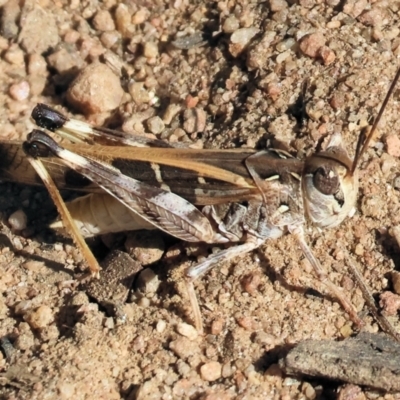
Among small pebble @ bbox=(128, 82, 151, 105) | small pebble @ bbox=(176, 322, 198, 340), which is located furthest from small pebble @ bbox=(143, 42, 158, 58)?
small pebble @ bbox=(176, 322, 198, 340)

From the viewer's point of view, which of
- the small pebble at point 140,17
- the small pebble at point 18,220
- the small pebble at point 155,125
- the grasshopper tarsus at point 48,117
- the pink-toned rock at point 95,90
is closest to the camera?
the grasshopper tarsus at point 48,117

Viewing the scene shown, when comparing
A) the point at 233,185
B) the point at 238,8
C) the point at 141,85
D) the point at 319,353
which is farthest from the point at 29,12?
the point at 319,353

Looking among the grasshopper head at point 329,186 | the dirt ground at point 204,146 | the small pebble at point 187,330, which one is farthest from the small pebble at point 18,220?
the grasshopper head at point 329,186

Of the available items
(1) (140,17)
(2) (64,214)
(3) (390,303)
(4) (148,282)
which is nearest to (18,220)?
(2) (64,214)

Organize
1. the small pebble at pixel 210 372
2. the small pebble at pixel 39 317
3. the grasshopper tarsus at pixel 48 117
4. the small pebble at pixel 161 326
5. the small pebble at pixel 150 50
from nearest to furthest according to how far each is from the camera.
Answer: the small pebble at pixel 210 372
the small pebble at pixel 161 326
the small pebble at pixel 39 317
the grasshopper tarsus at pixel 48 117
the small pebble at pixel 150 50

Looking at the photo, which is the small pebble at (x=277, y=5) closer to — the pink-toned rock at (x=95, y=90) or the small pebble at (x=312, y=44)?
the small pebble at (x=312, y=44)

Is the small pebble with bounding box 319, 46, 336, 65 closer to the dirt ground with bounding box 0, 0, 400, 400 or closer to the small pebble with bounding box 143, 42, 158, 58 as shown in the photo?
the dirt ground with bounding box 0, 0, 400, 400
